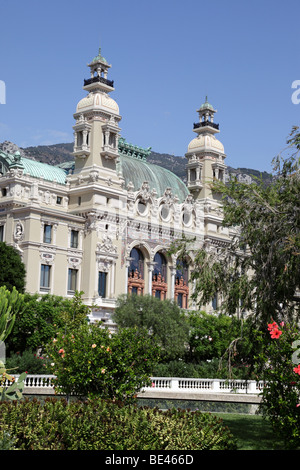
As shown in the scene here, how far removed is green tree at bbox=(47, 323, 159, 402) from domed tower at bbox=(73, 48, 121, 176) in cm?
4944

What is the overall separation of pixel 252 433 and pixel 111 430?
450 inches

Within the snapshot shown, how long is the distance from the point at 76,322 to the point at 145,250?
37740 millimetres

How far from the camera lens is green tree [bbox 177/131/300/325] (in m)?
20.2

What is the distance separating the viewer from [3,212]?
6744 centimetres

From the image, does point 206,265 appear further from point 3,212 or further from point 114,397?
point 3,212

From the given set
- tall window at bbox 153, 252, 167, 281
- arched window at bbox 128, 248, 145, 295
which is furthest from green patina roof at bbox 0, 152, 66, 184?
tall window at bbox 153, 252, 167, 281

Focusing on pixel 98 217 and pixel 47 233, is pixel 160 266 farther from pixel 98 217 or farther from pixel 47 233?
pixel 47 233

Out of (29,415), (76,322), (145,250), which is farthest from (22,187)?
(29,415)

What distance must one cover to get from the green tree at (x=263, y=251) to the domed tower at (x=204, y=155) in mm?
64677

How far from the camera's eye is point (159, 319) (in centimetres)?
5400

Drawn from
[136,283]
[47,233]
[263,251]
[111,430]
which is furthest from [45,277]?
[111,430]

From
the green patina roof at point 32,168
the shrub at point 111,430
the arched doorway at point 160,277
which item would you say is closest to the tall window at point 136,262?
the arched doorway at point 160,277

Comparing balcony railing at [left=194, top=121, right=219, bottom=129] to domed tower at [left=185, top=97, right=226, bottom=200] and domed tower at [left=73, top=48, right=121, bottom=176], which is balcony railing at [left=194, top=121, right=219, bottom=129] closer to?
domed tower at [left=185, top=97, right=226, bottom=200]

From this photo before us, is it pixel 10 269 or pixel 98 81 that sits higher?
pixel 98 81
